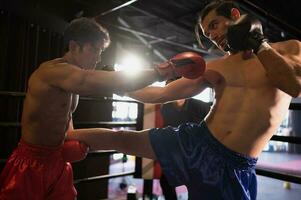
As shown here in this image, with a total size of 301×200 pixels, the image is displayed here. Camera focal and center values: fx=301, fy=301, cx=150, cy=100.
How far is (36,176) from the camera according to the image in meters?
1.53

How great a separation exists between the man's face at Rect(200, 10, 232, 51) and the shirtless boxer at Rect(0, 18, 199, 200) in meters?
0.35

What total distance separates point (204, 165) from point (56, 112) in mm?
813

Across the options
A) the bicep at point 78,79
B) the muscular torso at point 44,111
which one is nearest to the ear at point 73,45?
the muscular torso at point 44,111

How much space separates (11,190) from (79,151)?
37 cm

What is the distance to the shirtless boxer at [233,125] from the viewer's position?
4.14 feet

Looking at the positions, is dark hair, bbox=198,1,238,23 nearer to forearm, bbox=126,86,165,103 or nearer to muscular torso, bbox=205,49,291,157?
muscular torso, bbox=205,49,291,157

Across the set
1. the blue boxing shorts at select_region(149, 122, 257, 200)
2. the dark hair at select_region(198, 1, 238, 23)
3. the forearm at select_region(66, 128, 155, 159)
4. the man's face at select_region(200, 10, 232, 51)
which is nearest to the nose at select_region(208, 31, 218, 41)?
the man's face at select_region(200, 10, 232, 51)

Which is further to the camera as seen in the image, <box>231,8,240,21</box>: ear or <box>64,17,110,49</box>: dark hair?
<box>64,17,110,49</box>: dark hair

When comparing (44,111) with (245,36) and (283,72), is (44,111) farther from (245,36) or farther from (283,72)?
(283,72)

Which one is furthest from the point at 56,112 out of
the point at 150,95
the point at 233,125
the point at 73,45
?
the point at 233,125

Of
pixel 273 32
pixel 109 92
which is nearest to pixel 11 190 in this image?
pixel 109 92

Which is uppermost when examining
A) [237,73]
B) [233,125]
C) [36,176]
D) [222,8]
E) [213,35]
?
[222,8]

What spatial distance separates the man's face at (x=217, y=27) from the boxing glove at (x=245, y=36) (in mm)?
254

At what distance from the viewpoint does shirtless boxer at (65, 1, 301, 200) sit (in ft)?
4.14
